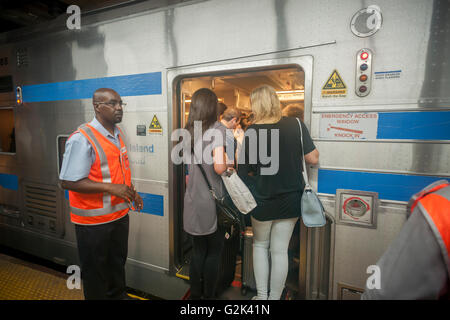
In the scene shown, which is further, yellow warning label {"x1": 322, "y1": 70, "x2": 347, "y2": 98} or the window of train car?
the window of train car

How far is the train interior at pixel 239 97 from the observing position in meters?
2.23

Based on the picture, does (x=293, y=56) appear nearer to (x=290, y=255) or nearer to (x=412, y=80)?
(x=412, y=80)

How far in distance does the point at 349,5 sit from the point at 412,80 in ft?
2.23

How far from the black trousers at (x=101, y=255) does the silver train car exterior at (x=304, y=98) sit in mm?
486

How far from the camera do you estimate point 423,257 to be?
25.3 inches

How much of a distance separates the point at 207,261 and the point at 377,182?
4.61 feet

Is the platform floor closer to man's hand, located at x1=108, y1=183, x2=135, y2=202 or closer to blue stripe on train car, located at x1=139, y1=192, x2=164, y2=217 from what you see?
blue stripe on train car, located at x1=139, y1=192, x2=164, y2=217

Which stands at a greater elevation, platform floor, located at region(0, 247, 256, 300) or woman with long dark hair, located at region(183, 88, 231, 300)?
woman with long dark hair, located at region(183, 88, 231, 300)

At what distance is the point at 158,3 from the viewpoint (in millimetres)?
2297

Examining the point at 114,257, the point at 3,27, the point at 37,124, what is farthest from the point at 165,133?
the point at 3,27

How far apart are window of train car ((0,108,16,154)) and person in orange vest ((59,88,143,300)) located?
2.49 meters

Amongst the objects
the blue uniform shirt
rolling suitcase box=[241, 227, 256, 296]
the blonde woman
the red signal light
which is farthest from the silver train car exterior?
the blue uniform shirt

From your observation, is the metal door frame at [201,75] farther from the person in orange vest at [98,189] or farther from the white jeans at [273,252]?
the person in orange vest at [98,189]

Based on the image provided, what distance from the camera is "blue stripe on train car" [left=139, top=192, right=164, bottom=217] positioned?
2488mm
